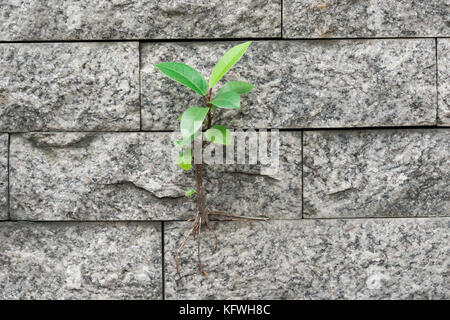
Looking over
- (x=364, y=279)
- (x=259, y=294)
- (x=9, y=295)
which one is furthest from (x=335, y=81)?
(x=9, y=295)

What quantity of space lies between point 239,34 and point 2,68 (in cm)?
128

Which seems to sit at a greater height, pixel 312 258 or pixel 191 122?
pixel 191 122

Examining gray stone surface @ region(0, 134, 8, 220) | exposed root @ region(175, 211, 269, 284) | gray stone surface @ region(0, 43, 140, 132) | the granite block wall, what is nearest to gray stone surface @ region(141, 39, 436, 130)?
the granite block wall

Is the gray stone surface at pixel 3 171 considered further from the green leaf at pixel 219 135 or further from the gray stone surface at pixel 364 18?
the gray stone surface at pixel 364 18

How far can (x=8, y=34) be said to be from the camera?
2.15m

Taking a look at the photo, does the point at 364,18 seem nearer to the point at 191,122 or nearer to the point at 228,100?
the point at 228,100

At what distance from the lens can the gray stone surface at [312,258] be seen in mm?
2201

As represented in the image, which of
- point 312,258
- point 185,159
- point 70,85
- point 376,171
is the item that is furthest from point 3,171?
point 376,171

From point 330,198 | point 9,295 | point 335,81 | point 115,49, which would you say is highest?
point 115,49

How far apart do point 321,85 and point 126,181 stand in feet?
3.86

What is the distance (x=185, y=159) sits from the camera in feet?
6.62

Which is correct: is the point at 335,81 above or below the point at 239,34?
below

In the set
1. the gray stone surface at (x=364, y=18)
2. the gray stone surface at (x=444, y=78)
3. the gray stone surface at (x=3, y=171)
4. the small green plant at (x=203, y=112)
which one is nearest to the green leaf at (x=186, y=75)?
the small green plant at (x=203, y=112)

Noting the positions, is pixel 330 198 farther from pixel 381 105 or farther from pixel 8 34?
pixel 8 34
